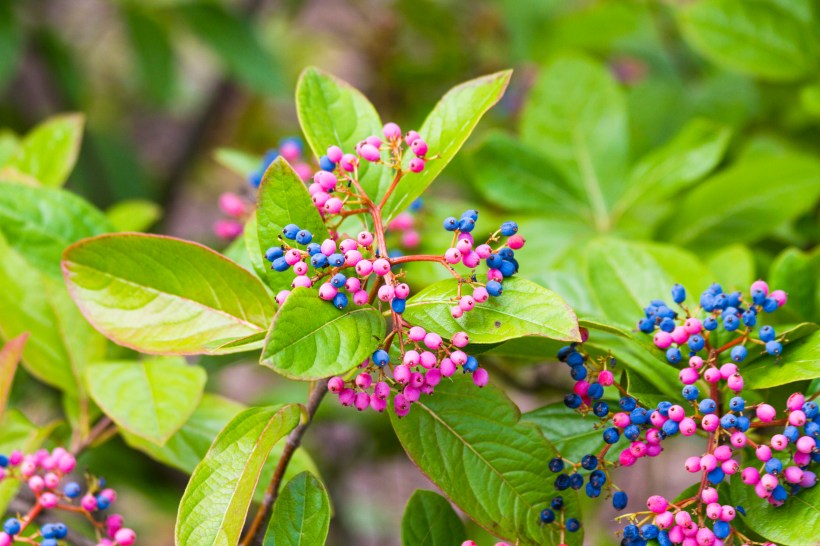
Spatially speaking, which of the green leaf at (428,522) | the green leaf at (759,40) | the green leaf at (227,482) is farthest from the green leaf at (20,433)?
the green leaf at (759,40)

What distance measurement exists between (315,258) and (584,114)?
909 mm

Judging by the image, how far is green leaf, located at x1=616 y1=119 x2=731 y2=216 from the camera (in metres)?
1.37

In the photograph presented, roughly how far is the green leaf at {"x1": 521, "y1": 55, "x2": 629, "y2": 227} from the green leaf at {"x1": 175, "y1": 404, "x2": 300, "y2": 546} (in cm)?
86

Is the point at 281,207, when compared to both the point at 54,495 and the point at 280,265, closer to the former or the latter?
the point at 280,265

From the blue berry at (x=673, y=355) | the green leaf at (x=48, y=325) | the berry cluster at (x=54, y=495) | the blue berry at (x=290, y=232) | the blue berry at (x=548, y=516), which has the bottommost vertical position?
the berry cluster at (x=54, y=495)

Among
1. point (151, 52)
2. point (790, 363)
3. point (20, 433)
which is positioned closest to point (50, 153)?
point (20, 433)

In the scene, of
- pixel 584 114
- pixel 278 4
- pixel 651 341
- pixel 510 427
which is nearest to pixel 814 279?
pixel 651 341

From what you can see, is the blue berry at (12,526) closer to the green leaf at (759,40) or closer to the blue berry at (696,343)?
the blue berry at (696,343)

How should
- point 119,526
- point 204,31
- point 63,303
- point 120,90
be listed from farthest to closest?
point 120,90 → point 204,31 → point 63,303 → point 119,526

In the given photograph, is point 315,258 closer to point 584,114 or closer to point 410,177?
point 410,177

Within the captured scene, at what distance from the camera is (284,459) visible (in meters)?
0.89

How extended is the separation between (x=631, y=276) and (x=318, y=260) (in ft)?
1.54

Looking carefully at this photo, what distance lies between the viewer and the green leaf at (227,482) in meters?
0.79

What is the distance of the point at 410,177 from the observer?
890 mm
